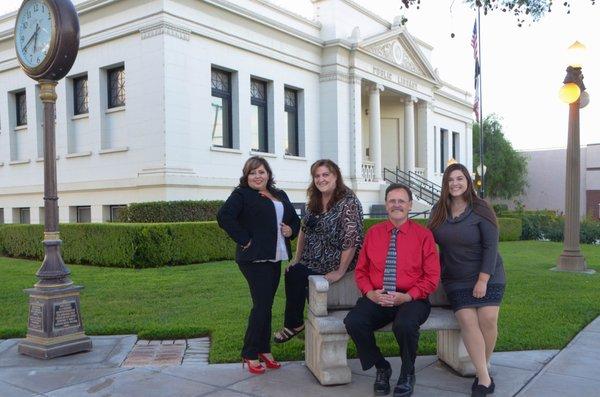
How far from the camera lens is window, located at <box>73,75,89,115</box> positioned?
68.0 ft

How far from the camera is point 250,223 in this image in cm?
520

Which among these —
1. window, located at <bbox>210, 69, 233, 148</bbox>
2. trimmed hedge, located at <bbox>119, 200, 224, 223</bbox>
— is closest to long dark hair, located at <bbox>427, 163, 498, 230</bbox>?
trimmed hedge, located at <bbox>119, 200, 224, 223</bbox>

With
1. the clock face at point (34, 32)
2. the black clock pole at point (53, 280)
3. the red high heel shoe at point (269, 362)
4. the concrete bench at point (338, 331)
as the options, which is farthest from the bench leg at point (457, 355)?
the clock face at point (34, 32)

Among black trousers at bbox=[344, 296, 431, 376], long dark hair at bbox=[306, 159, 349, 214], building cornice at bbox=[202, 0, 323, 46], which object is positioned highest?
building cornice at bbox=[202, 0, 323, 46]

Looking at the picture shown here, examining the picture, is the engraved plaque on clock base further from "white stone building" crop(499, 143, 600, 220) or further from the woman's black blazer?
"white stone building" crop(499, 143, 600, 220)

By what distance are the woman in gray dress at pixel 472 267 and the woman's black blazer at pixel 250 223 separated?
148 centimetres

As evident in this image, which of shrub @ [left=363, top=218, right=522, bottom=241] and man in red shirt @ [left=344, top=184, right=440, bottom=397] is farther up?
man in red shirt @ [left=344, top=184, right=440, bottom=397]

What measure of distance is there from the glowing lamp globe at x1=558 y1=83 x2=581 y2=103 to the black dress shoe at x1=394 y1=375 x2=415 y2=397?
9.17 meters

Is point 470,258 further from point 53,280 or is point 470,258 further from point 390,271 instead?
point 53,280

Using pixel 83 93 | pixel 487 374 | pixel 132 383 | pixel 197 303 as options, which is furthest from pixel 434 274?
pixel 83 93

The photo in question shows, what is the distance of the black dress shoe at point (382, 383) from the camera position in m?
4.59

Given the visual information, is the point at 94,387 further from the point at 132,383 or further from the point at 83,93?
the point at 83,93

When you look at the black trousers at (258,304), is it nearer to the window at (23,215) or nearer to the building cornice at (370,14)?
the window at (23,215)

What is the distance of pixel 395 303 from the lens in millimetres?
4609
